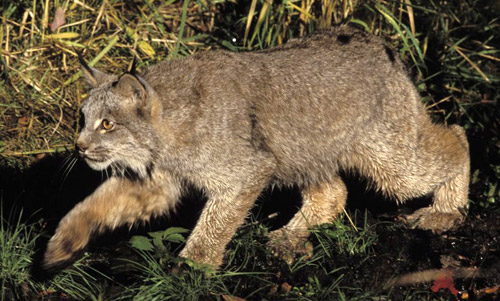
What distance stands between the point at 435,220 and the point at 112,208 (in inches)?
96.6

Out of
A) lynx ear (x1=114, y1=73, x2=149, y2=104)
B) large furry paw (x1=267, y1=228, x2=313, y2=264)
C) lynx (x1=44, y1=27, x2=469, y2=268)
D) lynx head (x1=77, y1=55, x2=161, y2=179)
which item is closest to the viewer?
lynx ear (x1=114, y1=73, x2=149, y2=104)

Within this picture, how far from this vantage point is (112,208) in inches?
195

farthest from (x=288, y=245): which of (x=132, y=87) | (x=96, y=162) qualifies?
(x=132, y=87)

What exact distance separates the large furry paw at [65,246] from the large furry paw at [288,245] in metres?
1.30

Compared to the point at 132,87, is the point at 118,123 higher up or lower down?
lower down

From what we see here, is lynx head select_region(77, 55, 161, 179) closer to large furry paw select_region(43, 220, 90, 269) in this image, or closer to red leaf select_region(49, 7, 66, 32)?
large furry paw select_region(43, 220, 90, 269)

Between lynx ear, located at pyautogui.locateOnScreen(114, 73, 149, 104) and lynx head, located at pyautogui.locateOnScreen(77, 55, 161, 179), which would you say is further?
lynx head, located at pyautogui.locateOnScreen(77, 55, 161, 179)

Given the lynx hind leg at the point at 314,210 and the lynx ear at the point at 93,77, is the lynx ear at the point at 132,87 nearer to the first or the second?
the lynx ear at the point at 93,77

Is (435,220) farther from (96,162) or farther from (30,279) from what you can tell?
(30,279)

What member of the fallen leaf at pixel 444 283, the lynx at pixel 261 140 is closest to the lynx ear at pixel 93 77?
the lynx at pixel 261 140

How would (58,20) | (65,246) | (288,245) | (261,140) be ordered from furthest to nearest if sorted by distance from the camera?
(58,20) → (288,245) → (261,140) → (65,246)

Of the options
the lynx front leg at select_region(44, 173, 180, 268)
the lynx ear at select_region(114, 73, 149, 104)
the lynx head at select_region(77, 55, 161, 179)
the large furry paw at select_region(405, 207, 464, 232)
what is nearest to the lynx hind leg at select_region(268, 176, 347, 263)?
the large furry paw at select_region(405, 207, 464, 232)

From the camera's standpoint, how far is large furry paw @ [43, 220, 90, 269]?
4504 mm

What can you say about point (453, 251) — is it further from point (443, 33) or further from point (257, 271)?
point (443, 33)
